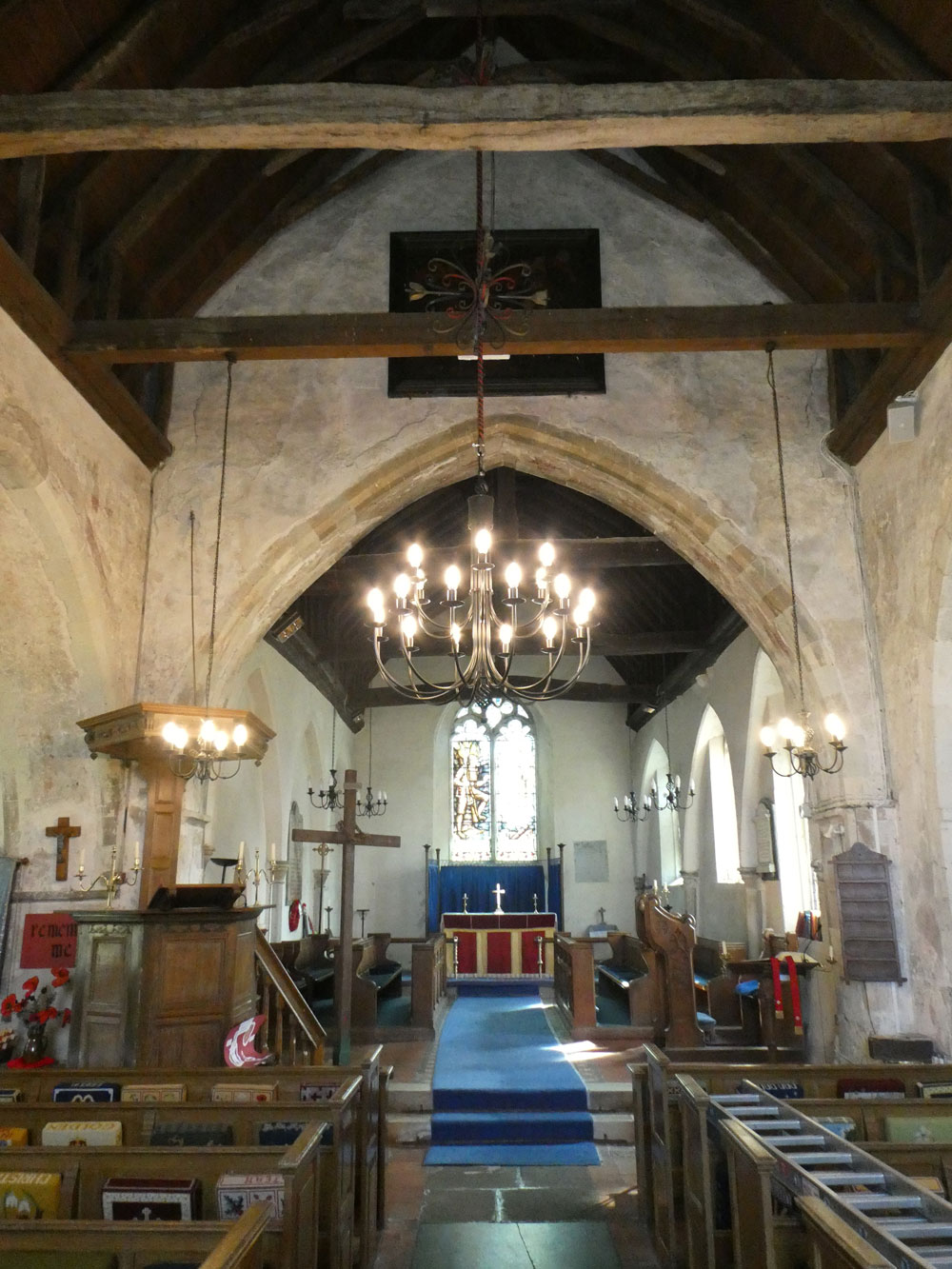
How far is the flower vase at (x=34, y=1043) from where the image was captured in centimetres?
557

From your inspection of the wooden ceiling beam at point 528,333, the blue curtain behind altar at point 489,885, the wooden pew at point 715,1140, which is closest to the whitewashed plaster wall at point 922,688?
the wooden ceiling beam at point 528,333

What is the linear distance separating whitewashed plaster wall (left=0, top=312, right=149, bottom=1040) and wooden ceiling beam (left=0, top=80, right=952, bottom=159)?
81.5 inches

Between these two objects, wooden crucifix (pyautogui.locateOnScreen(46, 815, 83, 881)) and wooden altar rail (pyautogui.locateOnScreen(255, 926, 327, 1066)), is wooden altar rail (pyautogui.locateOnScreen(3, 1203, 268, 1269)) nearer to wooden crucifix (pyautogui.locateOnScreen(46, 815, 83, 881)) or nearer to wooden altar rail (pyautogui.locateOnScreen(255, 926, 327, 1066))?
wooden altar rail (pyautogui.locateOnScreen(255, 926, 327, 1066))

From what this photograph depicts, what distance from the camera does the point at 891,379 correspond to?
5945 mm

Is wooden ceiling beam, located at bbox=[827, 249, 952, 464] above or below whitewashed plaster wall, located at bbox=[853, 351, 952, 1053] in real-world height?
above

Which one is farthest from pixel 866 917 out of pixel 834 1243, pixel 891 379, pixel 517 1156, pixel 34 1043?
pixel 34 1043

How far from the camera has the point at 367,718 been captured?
16.4m

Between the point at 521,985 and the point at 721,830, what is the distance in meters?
3.18

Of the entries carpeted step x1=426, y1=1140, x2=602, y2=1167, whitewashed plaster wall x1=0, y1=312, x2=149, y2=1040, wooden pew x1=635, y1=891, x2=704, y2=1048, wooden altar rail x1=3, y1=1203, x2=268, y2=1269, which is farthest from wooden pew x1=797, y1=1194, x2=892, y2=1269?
wooden pew x1=635, y1=891, x2=704, y2=1048

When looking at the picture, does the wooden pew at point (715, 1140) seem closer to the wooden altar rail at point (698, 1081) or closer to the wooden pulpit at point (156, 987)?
the wooden altar rail at point (698, 1081)

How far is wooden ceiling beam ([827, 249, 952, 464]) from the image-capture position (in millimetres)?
5305

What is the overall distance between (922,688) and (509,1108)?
12.4 ft

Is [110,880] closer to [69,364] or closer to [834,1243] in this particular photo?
[69,364]

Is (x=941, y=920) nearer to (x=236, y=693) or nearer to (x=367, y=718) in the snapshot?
(x=236, y=693)
